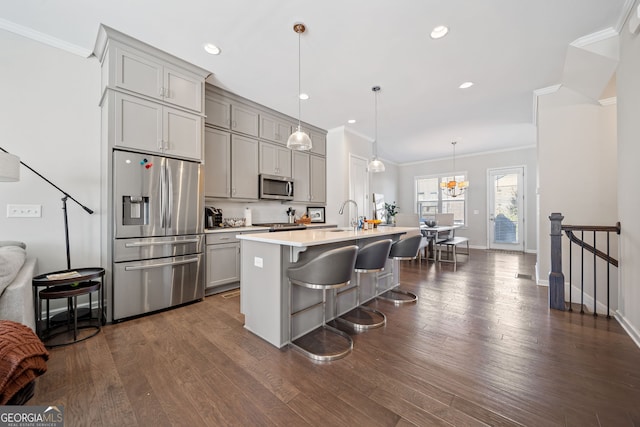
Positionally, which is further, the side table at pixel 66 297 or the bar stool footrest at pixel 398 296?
the bar stool footrest at pixel 398 296

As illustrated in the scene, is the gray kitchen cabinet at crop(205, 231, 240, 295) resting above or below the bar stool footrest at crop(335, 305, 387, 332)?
above

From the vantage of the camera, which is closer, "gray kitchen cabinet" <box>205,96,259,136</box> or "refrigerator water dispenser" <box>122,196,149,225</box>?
"refrigerator water dispenser" <box>122,196,149,225</box>

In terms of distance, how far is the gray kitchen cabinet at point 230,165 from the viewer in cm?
359

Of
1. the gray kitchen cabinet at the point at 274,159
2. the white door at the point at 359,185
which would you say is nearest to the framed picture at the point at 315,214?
the white door at the point at 359,185

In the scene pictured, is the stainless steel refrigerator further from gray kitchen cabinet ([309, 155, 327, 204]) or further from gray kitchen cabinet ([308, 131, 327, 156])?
gray kitchen cabinet ([308, 131, 327, 156])

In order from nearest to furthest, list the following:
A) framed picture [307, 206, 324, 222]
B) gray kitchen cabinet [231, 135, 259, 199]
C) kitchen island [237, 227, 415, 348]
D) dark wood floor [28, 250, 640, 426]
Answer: dark wood floor [28, 250, 640, 426] → kitchen island [237, 227, 415, 348] → gray kitchen cabinet [231, 135, 259, 199] → framed picture [307, 206, 324, 222]

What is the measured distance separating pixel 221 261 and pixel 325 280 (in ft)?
6.54

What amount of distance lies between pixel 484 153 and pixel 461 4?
6.24 metres

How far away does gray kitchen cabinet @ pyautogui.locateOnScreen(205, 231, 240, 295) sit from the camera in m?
3.18

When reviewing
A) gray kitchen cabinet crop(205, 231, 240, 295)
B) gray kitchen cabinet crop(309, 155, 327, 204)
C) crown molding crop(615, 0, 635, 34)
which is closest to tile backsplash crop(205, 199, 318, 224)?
gray kitchen cabinet crop(309, 155, 327, 204)

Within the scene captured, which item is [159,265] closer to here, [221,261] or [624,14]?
[221,261]

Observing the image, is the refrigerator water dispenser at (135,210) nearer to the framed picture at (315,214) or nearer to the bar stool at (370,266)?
the bar stool at (370,266)

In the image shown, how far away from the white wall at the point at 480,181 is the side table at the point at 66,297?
326 inches

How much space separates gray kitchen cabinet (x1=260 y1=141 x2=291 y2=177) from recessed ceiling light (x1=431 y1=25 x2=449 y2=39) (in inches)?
111
